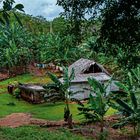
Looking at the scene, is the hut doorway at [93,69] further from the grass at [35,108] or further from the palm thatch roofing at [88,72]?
the grass at [35,108]

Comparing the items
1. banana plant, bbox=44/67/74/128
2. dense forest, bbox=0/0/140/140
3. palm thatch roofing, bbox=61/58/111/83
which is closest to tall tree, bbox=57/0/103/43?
dense forest, bbox=0/0/140/140

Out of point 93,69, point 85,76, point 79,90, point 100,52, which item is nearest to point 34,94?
point 79,90

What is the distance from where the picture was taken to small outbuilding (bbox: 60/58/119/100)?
42.7 metres

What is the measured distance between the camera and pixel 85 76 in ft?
149

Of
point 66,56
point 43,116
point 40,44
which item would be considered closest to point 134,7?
point 43,116

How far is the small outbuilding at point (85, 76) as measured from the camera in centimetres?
4266

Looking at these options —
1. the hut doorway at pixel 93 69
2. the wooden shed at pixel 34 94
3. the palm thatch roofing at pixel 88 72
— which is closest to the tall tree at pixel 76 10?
the wooden shed at pixel 34 94

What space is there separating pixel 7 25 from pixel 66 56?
6097 centimetres

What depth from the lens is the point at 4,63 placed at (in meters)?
60.5

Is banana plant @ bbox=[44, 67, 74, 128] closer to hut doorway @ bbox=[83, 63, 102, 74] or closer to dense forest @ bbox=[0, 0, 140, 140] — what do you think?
dense forest @ bbox=[0, 0, 140, 140]

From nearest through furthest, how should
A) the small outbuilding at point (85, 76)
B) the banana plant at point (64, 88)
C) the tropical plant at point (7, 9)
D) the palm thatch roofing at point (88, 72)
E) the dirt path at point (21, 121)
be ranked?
the tropical plant at point (7, 9) → the banana plant at point (64, 88) → the dirt path at point (21, 121) → the small outbuilding at point (85, 76) → the palm thatch roofing at point (88, 72)

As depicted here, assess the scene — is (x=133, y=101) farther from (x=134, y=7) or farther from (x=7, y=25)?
(x=7, y=25)

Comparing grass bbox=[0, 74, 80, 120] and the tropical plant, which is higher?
the tropical plant

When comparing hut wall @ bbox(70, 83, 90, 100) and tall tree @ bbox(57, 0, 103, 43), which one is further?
hut wall @ bbox(70, 83, 90, 100)
